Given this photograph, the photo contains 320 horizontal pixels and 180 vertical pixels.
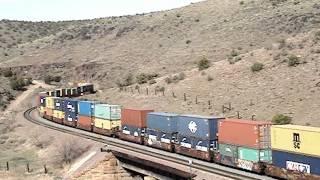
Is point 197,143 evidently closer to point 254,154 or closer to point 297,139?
point 254,154

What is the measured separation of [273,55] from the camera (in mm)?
66562

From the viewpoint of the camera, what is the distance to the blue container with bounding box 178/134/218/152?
36.5 meters

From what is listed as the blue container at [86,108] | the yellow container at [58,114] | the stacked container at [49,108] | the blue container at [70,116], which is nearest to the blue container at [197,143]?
the blue container at [86,108]

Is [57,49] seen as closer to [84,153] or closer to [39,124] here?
[39,124]

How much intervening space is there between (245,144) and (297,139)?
5.09 m

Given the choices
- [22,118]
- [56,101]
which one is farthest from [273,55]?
[22,118]

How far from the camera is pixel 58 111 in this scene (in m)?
69.7

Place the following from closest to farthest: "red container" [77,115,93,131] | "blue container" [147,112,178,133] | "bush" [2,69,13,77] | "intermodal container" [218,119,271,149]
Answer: "intermodal container" [218,119,271,149] < "blue container" [147,112,178,133] < "red container" [77,115,93,131] < "bush" [2,69,13,77]

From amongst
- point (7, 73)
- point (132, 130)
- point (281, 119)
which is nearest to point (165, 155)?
point (132, 130)

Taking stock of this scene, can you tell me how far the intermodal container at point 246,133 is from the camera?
104 feet

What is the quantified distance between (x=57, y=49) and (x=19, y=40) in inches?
1285

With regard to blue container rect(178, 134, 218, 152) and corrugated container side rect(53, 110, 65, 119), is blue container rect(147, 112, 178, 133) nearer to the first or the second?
blue container rect(178, 134, 218, 152)

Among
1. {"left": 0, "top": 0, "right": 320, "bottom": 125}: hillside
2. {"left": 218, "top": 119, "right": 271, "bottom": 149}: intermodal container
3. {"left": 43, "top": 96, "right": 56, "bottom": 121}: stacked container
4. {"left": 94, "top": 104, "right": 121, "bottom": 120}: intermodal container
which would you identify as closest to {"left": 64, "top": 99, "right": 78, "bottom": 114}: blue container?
{"left": 43, "top": 96, "right": 56, "bottom": 121}: stacked container

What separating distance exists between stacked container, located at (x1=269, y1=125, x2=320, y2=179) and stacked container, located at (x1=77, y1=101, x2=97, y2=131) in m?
30.2
